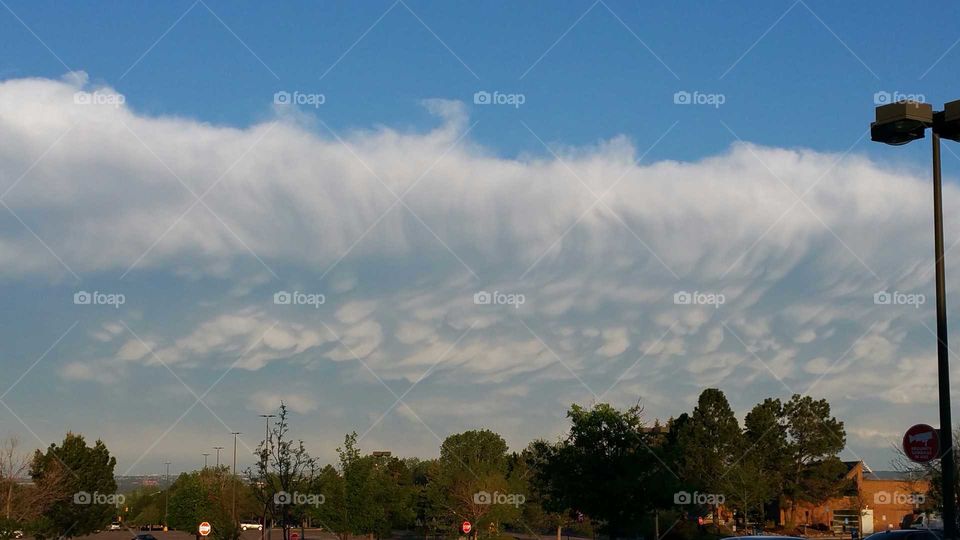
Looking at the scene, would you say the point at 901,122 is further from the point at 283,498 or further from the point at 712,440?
the point at 712,440

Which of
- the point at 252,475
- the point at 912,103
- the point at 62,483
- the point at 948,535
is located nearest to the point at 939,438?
the point at 948,535

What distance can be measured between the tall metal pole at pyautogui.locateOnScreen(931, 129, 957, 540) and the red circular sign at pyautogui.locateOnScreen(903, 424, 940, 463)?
0.16m

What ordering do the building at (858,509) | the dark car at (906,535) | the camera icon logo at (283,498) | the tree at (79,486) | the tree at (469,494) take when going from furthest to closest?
the building at (858,509), the tree at (79,486), the tree at (469,494), the camera icon logo at (283,498), the dark car at (906,535)

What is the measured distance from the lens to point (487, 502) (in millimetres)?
Answer: 62188

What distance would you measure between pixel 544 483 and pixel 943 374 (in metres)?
32.3

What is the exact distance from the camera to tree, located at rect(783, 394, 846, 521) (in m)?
82.1

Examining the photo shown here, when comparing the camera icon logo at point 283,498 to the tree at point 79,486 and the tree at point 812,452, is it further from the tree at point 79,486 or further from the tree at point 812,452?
the tree at point 812,452

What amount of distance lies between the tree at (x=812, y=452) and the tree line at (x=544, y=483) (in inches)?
4.1

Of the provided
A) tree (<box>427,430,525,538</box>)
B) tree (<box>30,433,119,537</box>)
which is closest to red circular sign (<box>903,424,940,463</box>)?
tree (<box>427,430,525,538</box>)

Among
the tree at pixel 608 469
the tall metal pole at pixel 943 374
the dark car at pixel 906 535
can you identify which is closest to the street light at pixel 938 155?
the tall metal pole at pixel 943 374

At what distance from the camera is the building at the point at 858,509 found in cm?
8931

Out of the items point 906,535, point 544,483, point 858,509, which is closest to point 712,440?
point 858,509

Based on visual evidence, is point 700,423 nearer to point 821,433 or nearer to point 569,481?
point 821,433

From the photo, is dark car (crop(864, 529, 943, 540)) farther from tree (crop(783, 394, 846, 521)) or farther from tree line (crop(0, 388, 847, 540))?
tree (crop(783, 394, 846, 521))
